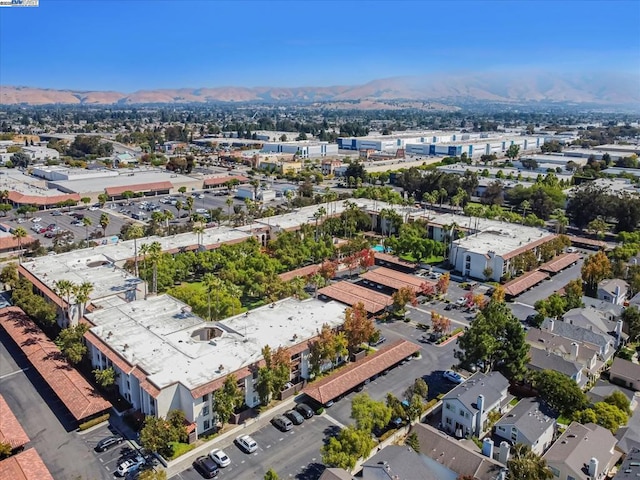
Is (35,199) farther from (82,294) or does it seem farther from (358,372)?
(358,372)

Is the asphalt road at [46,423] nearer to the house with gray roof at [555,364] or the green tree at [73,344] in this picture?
the green tree at [73,344]

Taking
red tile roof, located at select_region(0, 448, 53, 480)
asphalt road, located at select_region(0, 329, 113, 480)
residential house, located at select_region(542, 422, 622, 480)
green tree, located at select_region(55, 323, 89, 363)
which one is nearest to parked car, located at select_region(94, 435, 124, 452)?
asphalt road, located at select_region(0, 329, 113, 480)

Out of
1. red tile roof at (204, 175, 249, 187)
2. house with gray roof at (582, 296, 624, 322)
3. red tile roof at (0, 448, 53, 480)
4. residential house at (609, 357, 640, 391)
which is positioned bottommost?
residential house at (609, 357, 640, 391)

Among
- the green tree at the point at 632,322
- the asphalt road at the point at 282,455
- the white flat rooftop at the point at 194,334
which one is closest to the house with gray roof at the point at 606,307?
the green tree at the point at 632,322

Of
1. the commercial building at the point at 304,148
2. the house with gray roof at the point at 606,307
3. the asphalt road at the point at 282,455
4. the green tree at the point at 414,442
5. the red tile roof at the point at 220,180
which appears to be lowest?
the asphalt road at the point at 282,455

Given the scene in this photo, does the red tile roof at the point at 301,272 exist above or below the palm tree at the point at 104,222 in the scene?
below

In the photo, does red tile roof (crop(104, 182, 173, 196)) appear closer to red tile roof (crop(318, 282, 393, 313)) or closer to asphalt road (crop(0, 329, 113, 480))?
red tile roof (crop(318, 282, 393, 313))

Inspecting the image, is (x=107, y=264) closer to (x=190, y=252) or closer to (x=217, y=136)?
(x=190, y=252)
